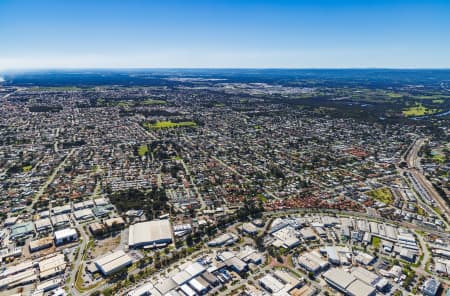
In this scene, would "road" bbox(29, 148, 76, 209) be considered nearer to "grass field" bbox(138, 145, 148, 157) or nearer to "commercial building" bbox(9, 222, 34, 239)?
"commercial building" bbox(9, 222, 34, 239)

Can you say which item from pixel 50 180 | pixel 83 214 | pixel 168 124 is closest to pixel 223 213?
pixel 83 214

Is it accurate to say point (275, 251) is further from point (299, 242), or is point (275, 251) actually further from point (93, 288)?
point (93, 288)

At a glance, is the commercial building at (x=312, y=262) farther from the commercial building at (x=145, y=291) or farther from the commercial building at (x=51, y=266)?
the commercial building at (x=51, y=266)

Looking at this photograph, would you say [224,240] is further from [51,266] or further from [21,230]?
[21,230]

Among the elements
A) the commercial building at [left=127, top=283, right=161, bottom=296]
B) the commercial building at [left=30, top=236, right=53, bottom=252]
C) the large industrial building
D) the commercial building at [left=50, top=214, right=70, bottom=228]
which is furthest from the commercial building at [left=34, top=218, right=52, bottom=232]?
the commercial building at [left=127, top=283, right=161, bottom=296]

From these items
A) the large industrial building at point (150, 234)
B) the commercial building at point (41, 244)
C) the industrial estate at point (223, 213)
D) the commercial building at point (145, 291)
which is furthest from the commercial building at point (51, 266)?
the commercial building at point (145, 291)

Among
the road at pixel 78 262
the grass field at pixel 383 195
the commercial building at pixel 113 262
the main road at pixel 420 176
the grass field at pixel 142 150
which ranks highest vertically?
the commercial building at pixel 113 262
